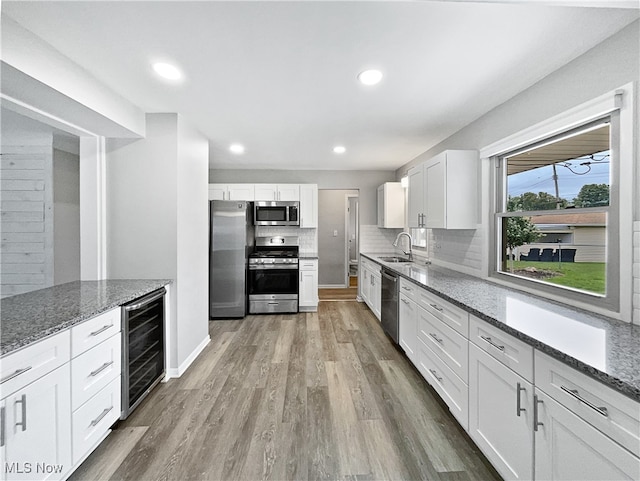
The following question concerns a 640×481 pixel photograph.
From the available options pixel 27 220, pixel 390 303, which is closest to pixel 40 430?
pixel 27 220

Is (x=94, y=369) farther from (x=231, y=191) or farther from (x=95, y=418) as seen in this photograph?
(x=231, y=191)

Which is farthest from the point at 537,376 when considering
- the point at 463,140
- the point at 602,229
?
the point at 463,140

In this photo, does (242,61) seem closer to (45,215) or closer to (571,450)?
(571,450)

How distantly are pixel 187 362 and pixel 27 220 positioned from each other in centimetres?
219

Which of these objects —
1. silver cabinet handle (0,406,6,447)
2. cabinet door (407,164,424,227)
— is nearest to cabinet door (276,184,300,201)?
cabinet door (407,164,424,227)

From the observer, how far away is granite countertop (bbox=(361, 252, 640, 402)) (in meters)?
1.01

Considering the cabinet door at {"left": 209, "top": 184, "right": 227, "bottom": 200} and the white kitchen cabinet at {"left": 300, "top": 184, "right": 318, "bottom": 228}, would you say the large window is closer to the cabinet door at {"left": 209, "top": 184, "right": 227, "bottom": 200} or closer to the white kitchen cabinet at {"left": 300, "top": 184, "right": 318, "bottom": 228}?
the white kitchen cabinet at {"left": 300, "top": 184, "right": 318, "bottom": 228}

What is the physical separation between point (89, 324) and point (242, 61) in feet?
5.98

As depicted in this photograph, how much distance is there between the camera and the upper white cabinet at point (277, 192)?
16.4ft

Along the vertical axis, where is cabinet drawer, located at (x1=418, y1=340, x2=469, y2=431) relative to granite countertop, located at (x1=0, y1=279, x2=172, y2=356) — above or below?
below

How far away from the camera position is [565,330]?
4.60 ft

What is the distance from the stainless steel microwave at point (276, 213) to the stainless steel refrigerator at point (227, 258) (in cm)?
45

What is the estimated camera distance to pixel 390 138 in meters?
3.52

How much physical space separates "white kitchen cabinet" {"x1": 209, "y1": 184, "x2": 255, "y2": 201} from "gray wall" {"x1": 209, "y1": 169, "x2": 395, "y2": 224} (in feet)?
1.55
